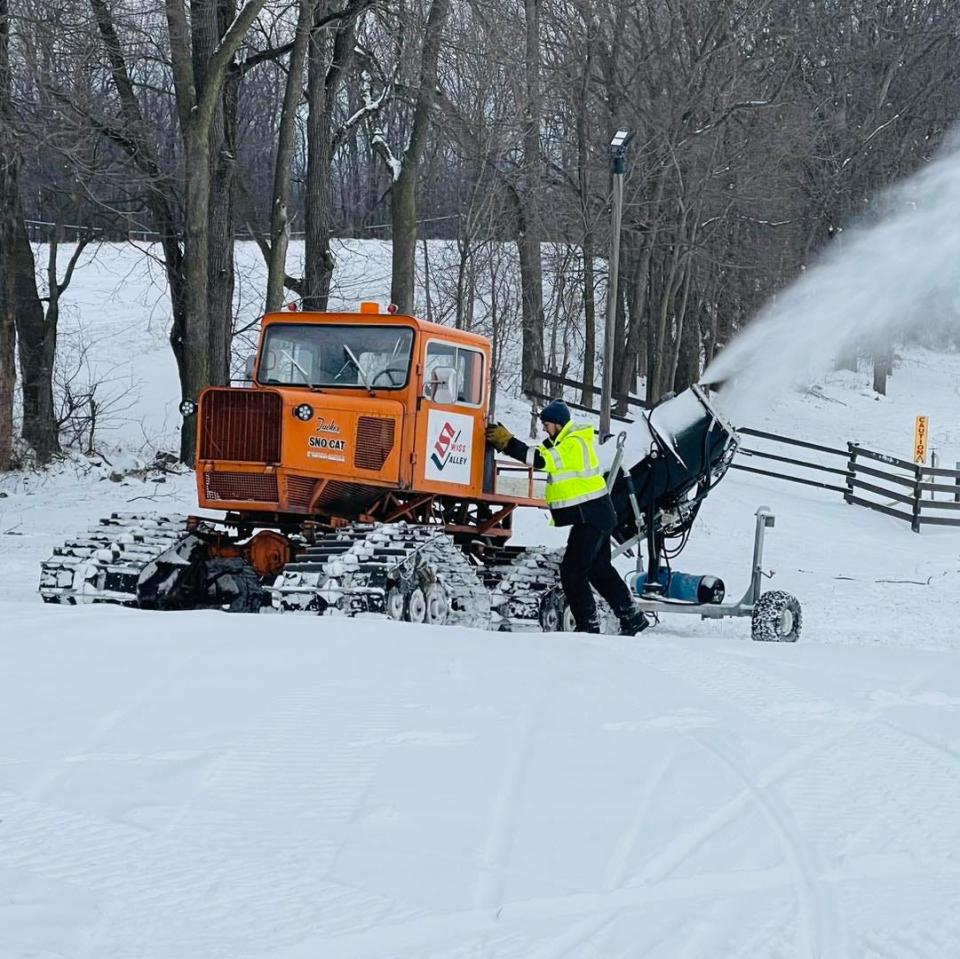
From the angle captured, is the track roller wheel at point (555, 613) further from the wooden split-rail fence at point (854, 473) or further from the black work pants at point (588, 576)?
the wooden split-rail fence at point (854, 473)

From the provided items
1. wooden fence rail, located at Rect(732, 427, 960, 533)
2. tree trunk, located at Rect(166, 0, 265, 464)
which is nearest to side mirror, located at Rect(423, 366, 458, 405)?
tree trunk, located at Rect(166, 0, 265, 464)

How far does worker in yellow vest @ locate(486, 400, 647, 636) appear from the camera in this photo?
11.7 m

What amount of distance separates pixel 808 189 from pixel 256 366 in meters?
29.8

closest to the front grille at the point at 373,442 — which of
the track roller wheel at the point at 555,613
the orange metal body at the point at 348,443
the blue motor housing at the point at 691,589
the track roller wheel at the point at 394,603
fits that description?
the orange metal body at the point at 348,443

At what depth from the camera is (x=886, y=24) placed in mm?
41031

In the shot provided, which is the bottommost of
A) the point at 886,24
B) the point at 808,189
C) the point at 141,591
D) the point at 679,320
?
the point at 141,591

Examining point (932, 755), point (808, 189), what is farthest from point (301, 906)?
point (808, 189)

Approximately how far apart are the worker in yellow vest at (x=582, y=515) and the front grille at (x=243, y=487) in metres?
2.15

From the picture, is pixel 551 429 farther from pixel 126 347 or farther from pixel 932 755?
pixel 126 347

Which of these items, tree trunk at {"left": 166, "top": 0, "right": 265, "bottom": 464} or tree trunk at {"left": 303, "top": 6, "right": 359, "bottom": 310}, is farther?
tree trunk at {"left": 303, "top": 6, "right": 359, "bottom": 310}

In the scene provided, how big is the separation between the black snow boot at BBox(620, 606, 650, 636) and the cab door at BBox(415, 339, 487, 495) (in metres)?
1.83

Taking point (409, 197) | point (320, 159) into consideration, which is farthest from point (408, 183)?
point (320, 159)

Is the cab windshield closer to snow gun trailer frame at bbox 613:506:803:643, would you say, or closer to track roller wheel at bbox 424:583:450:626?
track roller wheel at bbox 424:583:450:626

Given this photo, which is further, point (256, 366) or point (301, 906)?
point (256, 366)
